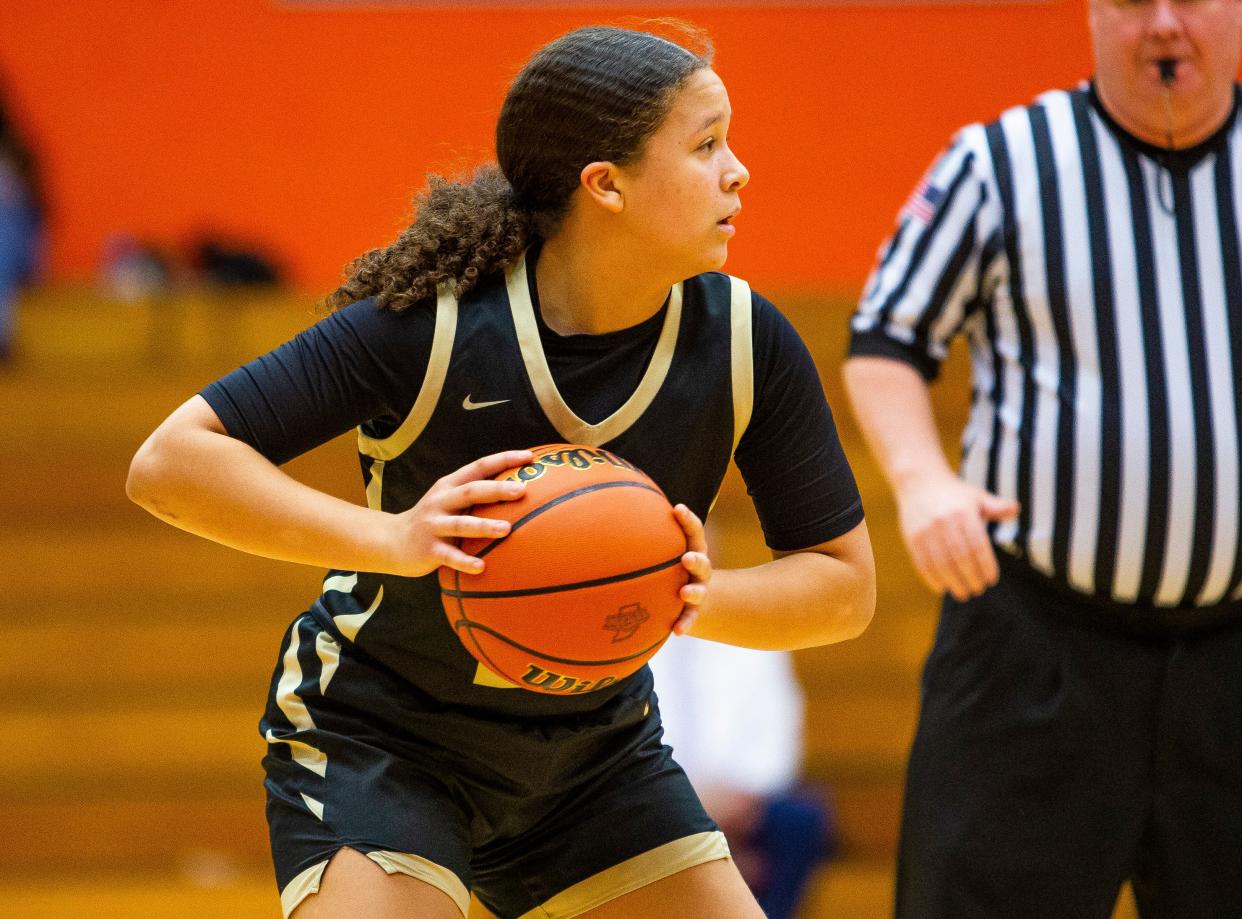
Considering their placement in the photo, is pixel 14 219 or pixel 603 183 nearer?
pixel 603 183

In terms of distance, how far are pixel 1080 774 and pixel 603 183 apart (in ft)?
4.95

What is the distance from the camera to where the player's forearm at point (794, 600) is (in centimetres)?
241

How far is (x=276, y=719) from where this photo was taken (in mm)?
2514

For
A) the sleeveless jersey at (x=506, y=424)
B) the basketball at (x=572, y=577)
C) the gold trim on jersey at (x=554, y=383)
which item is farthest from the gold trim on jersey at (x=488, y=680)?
the gold trim on jersey at (x=554, y=383)

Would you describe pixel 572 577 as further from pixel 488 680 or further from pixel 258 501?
pixel 258 501

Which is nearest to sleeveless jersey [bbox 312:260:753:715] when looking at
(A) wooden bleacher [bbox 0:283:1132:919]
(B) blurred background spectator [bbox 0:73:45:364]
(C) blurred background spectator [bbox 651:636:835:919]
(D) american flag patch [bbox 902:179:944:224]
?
(D) american flag patch [bbox 902:179:944:224]

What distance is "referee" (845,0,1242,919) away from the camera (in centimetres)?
294

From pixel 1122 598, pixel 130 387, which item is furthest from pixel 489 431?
pixel 130 387

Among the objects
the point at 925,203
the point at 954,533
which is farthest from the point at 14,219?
the point at 954,533

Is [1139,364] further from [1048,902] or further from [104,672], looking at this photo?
[104,672]

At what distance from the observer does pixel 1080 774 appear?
2951mm

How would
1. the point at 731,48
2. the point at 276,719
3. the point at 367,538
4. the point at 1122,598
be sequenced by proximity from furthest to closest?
the point at 731,48
the point at 1122,598
the point at 276,719
the point at 367,538

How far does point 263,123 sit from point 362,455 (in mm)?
5279

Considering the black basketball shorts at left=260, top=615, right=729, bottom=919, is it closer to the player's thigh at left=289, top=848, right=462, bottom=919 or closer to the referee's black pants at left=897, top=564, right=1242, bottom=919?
the player's thigh at left=289, top=848, right=462, bottom=919
